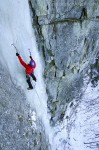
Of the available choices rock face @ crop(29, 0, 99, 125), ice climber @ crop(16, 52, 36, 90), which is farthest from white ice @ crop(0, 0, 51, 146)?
rock face @ crop(29, 0, 99, 125)

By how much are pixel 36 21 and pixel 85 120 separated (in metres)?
9.20

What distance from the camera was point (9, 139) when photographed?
10.9 metres

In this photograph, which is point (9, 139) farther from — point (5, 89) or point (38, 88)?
point (38, 88)

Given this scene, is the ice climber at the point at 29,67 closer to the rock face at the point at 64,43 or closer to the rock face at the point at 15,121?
the rock face at the point at 15,121

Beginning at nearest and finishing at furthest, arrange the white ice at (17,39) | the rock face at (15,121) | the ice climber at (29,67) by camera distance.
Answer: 1. the rock face at (15,121)
2. the ice climber at (29,67)
3. the white ice at (17,39)

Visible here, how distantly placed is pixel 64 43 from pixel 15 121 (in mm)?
6306

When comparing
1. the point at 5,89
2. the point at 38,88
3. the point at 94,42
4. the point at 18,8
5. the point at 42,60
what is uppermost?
the point at 94,42

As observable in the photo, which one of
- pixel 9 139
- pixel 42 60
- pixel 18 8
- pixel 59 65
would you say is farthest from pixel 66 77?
pixel 9 139

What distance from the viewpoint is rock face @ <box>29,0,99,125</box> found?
1424 centimetres

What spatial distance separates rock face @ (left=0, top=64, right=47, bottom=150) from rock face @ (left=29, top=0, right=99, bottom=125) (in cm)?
346

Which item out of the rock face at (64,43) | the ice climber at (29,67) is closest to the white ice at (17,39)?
the ice climber at (29,67)

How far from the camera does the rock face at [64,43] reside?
14242mm

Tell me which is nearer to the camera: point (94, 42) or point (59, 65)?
point (59, 65)

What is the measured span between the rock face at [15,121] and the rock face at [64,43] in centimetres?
346
